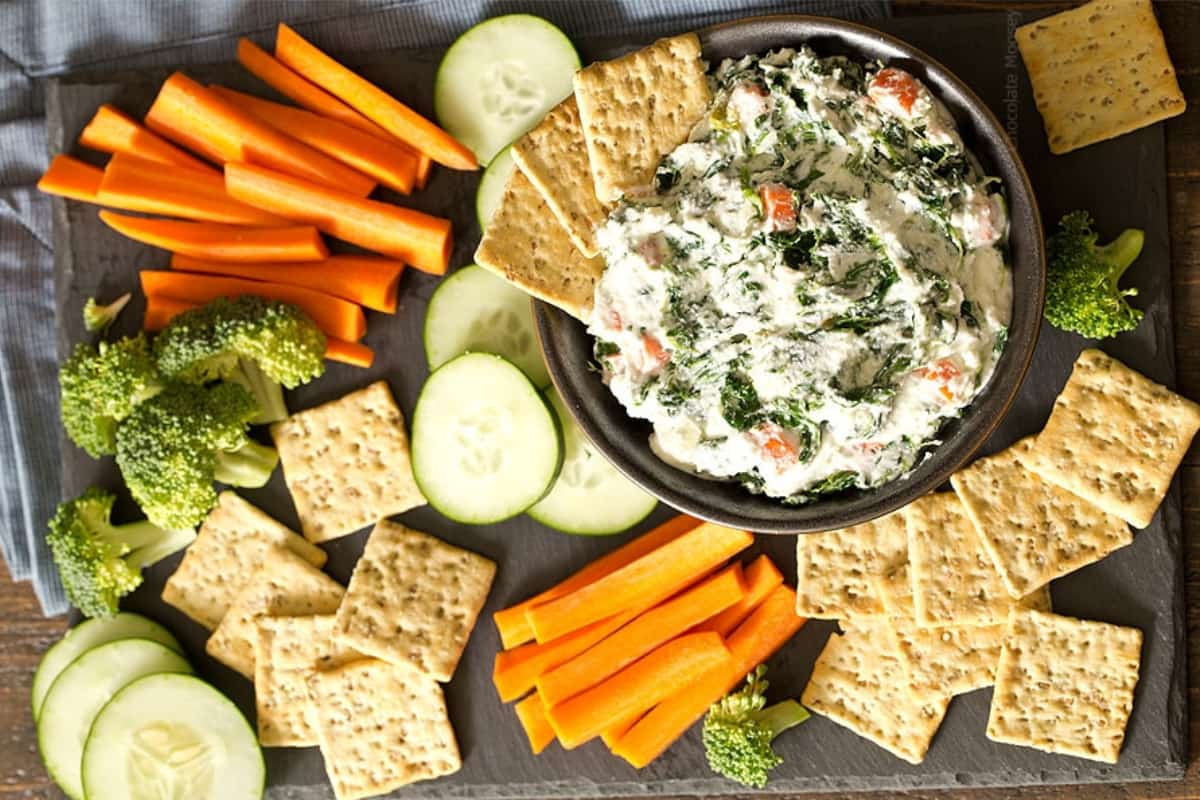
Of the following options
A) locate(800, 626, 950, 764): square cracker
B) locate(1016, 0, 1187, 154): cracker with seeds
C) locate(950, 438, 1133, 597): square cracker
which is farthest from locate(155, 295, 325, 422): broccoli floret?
locate(1016, 0, 1187, 154): cracker with seeds

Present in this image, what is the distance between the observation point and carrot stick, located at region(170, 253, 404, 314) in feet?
11.0

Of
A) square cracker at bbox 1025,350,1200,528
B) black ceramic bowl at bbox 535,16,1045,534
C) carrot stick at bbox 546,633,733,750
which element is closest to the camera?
black ceramic bowl at bbox 535,16,1045,534

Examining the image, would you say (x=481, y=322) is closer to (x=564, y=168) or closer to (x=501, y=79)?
(x=564, y=168)

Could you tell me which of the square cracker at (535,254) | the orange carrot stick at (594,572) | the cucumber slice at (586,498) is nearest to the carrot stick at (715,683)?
the orange carrot stick at (594,572)

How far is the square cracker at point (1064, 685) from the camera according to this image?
3211mm

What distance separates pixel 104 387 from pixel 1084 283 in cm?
254

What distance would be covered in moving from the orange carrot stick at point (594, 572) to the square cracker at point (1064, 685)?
3.02ft

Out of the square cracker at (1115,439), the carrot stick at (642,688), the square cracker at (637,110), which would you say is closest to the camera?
the square cracker at (637,110)

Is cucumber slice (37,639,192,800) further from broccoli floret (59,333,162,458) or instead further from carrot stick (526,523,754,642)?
carrot stick (526,523,754,642)

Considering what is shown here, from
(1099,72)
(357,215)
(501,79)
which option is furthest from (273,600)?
(1099,72)

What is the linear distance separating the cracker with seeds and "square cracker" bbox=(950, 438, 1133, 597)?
2.76ft

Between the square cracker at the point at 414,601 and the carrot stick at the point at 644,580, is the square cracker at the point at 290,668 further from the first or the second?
the carrot stick at the point at 644,580

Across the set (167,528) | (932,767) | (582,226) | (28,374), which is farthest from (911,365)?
(28,374)

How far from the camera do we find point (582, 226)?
9.68ft
